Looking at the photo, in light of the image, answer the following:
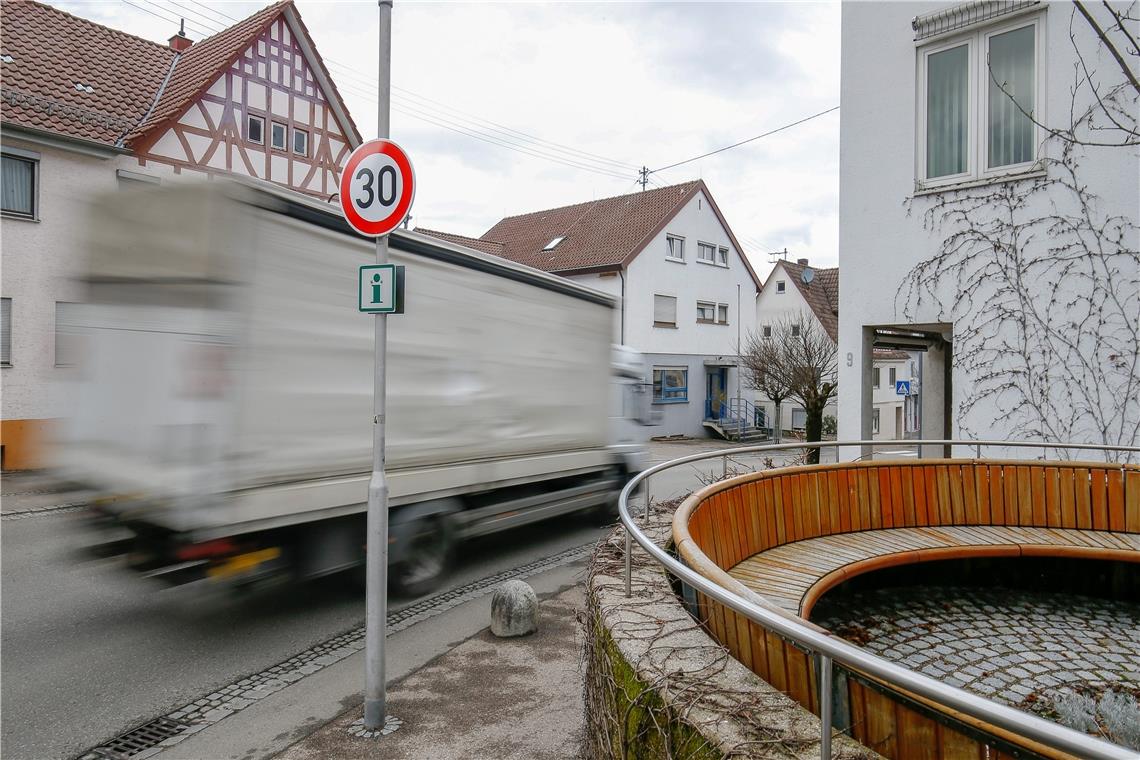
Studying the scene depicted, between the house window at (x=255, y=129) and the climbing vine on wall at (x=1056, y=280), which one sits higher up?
the house window at (x=255, y=129)

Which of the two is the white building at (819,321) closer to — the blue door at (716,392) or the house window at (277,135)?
the blue door at (716,392)

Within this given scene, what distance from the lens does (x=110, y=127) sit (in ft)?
53.0

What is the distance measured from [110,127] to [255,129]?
9.73ft

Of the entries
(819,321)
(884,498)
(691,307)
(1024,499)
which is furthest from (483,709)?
(819,321)

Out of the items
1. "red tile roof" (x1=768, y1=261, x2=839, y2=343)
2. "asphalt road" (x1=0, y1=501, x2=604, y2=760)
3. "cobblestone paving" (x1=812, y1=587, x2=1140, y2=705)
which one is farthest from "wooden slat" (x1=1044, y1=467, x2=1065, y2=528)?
"red tile roof" (x1=768, y1=261, x2=839, y2=343)

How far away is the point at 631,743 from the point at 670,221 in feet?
100

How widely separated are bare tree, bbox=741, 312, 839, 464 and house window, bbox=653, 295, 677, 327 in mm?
3444

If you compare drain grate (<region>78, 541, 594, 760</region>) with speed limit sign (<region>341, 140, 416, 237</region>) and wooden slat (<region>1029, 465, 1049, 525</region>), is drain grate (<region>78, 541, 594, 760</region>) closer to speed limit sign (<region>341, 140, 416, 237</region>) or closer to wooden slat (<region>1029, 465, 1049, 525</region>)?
speed limit sign (<region>341, 140, 416, 237</region>)

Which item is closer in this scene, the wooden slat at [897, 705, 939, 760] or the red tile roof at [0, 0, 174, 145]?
the wooden slat at [897, 705, 939, 760]

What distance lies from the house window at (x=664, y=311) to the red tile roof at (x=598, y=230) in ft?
7.81

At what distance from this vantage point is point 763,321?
41.3 meters

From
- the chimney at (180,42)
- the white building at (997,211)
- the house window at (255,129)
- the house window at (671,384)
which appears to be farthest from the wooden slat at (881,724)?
the house window at (671,384)

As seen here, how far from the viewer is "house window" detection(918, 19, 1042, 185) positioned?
30.3ft

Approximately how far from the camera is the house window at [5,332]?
14.2m
